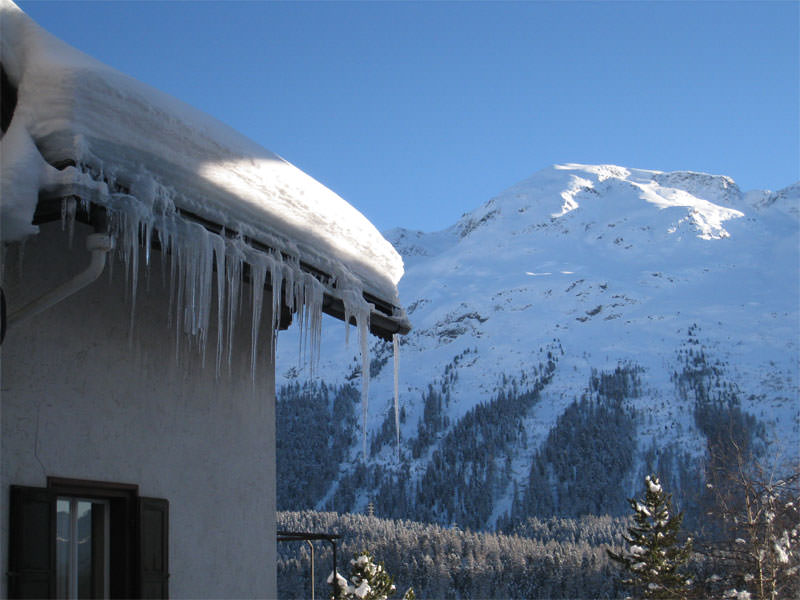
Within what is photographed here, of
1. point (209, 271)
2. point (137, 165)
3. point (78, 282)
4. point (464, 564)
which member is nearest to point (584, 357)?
point (464, 564)

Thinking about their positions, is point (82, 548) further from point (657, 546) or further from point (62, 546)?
point (657, 546)

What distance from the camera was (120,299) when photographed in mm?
4309

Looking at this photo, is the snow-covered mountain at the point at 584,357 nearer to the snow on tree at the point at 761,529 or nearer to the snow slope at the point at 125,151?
the snow on tree at the point at 761,529

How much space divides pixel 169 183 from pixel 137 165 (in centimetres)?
18

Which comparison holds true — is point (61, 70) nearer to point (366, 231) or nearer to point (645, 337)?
point (366, 231)

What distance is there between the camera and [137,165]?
3.61m

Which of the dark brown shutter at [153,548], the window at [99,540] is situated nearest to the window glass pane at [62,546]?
the window at [99,540]

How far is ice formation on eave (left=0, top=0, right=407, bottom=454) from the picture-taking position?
333 centimetres

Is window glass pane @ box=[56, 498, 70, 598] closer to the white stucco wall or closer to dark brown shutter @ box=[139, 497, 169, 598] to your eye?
the white stucco wall

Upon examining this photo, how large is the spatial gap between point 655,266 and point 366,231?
185 m

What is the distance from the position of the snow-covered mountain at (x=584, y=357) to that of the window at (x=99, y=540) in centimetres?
7819

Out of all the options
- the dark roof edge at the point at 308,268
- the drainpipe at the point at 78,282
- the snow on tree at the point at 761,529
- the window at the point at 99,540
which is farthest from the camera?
the snow on tree at the point at 761,529

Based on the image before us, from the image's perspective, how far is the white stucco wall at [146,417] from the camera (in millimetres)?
3744

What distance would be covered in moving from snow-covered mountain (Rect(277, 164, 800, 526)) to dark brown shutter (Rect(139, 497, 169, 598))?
7812 centimetres
